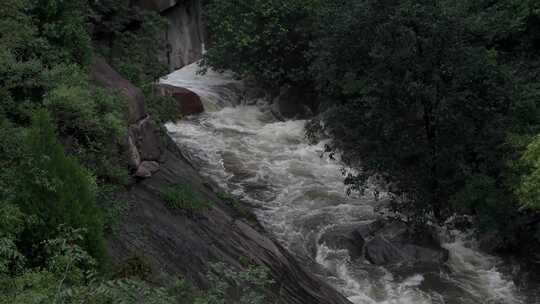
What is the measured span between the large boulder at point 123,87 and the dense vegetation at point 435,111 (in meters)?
6.26

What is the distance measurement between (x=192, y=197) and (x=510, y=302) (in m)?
7.54

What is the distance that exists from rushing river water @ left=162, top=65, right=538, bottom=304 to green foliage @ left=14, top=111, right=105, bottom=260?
320 inches

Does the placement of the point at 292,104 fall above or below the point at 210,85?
below

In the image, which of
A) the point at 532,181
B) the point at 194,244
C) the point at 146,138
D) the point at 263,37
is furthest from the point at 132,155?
the point at 263,37

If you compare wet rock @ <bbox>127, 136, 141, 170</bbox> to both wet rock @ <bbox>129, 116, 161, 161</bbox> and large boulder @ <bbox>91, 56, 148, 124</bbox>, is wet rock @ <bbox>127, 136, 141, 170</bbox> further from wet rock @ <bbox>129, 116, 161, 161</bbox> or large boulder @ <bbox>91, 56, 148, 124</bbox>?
large boulder @ <bbox>91, 56, 148, 124</bbox>

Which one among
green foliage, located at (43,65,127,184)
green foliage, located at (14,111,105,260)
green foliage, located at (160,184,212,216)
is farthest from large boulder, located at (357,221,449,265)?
green foliage, located at (14,111,105,260)

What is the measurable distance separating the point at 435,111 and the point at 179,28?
10.0 m

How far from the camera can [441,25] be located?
16.4 meters

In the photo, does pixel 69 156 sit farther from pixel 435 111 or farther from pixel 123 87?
pixel 435 111

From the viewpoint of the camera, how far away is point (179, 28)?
74.5ft

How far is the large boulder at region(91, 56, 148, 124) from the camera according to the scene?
499 inches

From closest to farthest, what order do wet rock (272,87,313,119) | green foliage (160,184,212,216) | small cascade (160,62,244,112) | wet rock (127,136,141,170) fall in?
wet rock (127,136,141,170), green foliage (160,184,212,216), wet rock (272,87,313,119), small cascade (160,62,244,112)

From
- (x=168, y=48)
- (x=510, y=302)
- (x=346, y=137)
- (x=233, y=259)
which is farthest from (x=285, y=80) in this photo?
(x=233, y=259)

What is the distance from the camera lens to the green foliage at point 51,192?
7.68 metres
